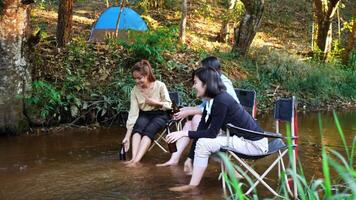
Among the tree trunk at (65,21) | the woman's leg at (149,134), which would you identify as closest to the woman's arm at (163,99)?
the woman's leg at (149,134)

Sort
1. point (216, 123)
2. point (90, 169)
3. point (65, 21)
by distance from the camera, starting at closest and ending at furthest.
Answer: point (216, 123) < point (90, 169) < point (65, 21)

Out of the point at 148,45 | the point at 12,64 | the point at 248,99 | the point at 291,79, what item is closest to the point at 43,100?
the point at 12,64

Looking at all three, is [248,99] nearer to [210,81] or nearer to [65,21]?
[210,81]

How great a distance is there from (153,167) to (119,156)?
0.73 metres

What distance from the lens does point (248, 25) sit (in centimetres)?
1277

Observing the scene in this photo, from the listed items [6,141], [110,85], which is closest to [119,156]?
[6,141]

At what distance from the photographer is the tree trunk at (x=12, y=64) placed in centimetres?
741

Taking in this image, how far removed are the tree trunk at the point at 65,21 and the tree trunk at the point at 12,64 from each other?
283 centimetres

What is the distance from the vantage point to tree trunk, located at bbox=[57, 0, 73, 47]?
34.6 feet

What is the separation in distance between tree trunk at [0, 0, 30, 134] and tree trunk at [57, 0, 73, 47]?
9.28 feet

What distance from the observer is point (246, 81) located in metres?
11.3

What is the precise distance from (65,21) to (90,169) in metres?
5.84

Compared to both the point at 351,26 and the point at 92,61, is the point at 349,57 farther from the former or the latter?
the point at 92,61

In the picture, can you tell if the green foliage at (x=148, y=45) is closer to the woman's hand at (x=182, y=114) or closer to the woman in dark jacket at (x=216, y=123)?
the woman's hand at (x=182, y=114)
